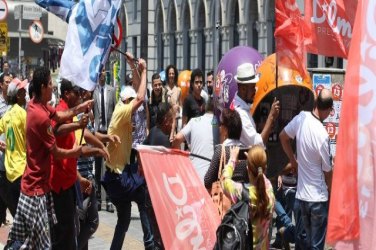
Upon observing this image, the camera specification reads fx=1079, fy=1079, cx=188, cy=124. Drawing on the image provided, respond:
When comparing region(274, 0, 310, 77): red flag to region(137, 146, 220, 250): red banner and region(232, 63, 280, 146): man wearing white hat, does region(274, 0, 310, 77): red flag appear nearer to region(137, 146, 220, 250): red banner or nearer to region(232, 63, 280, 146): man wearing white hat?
region(232, 63, 280, 146): man wearing white hat

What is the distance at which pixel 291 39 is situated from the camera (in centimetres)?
942

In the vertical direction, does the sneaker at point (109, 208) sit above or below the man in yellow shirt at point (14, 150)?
below

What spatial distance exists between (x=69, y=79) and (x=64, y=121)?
24.1 inches

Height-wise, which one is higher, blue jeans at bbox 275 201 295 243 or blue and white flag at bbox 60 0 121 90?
blue and white flag at bbox 60 0 121 90

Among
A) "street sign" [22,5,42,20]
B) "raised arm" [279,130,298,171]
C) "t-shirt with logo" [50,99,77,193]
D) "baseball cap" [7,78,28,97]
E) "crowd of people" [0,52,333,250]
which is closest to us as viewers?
"crowd of people" [0,52,333,250]

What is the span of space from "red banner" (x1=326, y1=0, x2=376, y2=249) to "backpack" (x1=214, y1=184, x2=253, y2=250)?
2.26 meters

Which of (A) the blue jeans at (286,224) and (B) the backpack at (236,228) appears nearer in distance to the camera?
(B) the backpack at (236,228)

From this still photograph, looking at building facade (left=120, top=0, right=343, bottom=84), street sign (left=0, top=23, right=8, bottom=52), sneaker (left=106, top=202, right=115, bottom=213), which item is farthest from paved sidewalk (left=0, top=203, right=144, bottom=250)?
building facade (left=120, top=0, right=343, bottom=84)

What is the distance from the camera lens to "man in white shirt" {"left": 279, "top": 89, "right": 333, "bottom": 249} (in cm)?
880

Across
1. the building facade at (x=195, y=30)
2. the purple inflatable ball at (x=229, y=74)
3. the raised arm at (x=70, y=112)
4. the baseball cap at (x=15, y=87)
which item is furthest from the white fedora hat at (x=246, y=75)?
the building facade at (x=195, y=30)

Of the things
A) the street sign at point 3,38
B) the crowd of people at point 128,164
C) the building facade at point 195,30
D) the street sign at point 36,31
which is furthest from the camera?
the building facade at point 195,30

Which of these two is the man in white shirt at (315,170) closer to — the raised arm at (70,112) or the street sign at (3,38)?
the raised arm at (70,112)

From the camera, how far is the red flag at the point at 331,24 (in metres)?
8.84

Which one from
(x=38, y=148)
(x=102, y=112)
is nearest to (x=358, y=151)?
(x=38, y=148)
